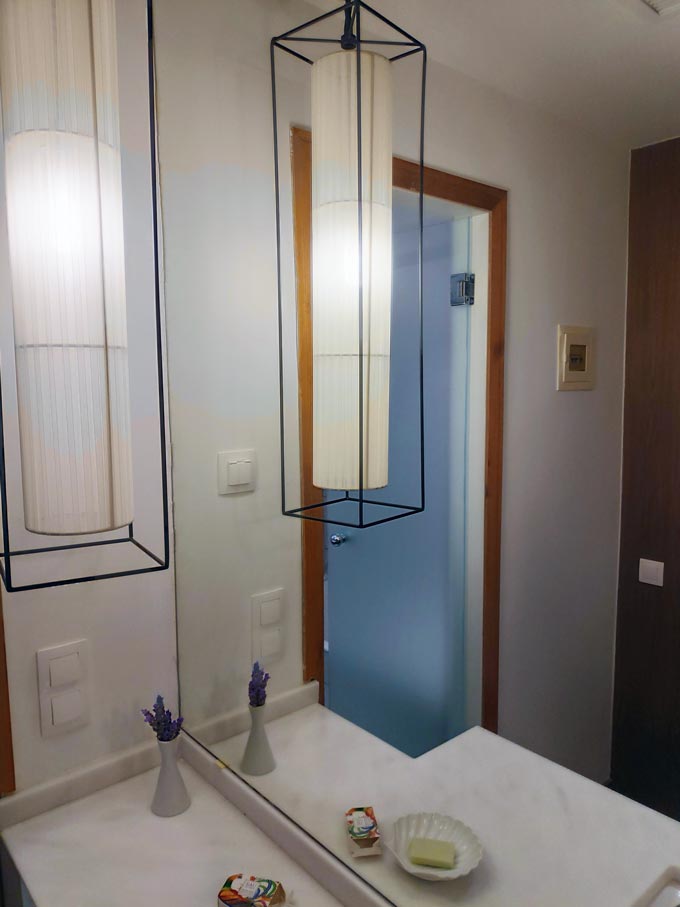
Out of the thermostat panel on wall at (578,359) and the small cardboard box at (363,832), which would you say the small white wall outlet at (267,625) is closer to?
the small cardboard box at (363,832)

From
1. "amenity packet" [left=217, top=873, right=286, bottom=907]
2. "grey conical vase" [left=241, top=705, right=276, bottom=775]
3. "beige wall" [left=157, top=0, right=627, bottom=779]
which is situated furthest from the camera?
"grey conical vase" [left=241, top=705, right=276, bottom=775]

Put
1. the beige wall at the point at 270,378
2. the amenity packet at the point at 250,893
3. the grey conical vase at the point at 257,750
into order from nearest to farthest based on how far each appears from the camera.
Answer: the amenity packet at the point at 250,893 → the beige wall at the point at 270,378 → the grey conical vase at the point at 257,750

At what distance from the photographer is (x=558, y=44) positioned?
48.2 inches

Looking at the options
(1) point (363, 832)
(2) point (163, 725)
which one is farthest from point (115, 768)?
(1) point (363, 832)

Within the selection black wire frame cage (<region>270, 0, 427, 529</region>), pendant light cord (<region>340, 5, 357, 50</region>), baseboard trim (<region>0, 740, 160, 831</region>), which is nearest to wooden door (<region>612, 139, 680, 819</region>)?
black wire frame cage (<region>270, 0, 427, 529</region>)

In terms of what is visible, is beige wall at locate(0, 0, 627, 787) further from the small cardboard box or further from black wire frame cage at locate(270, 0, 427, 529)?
the small cardboard box

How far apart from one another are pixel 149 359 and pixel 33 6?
521 millimetres

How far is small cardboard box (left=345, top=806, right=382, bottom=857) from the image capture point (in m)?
0.92

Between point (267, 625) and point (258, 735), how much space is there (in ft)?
0.63

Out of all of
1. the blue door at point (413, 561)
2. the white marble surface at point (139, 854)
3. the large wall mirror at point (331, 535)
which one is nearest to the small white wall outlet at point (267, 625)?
the large wall mirror at point (331, 535)

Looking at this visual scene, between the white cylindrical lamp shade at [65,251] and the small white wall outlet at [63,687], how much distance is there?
13.4 inches

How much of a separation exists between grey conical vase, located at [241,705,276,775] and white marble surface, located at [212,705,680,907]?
37mm

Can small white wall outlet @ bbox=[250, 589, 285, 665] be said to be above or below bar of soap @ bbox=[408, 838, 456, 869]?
above

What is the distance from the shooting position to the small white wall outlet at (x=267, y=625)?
1.20m
